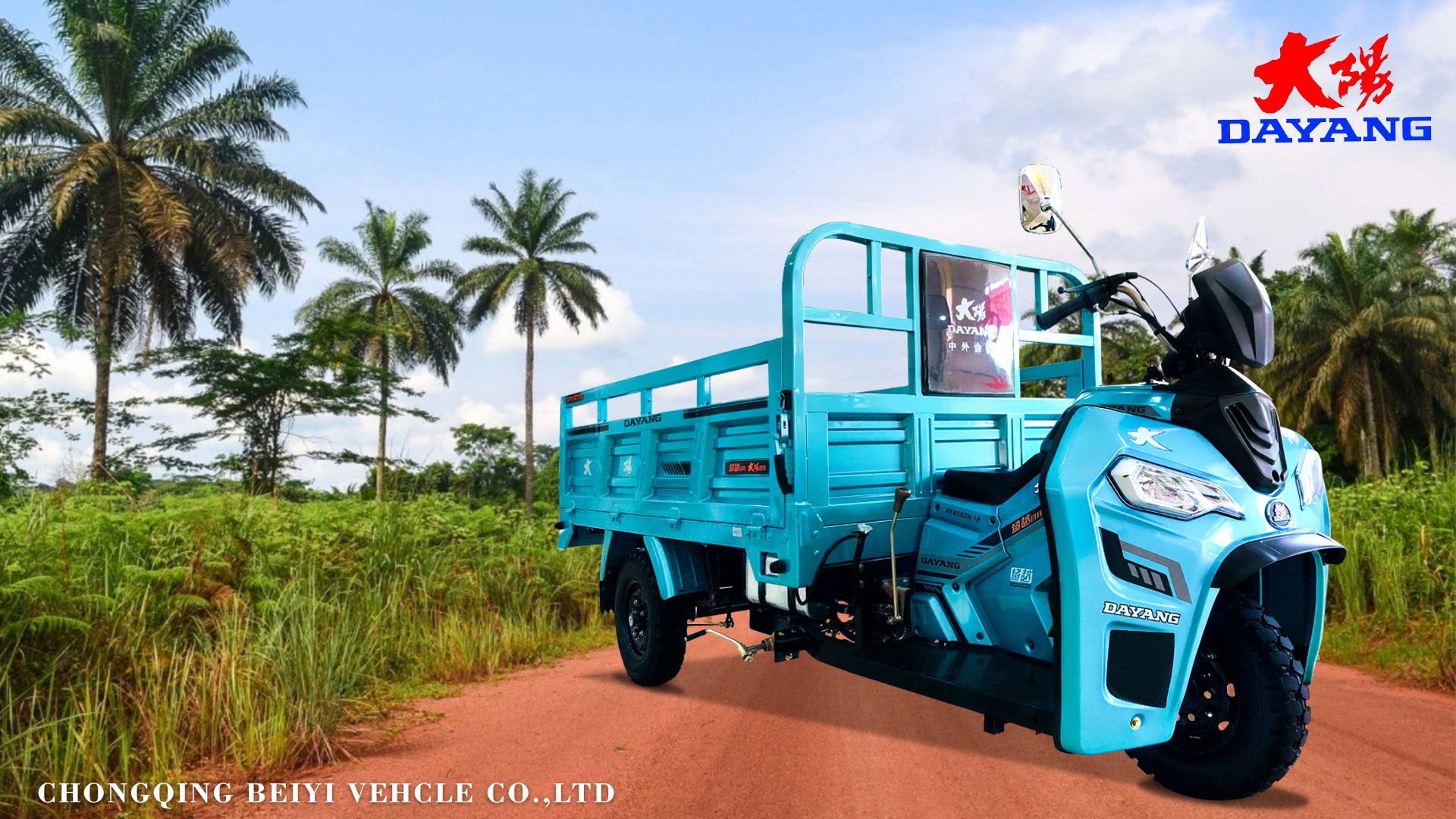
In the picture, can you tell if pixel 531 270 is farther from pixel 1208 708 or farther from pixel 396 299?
pixel 1208 708

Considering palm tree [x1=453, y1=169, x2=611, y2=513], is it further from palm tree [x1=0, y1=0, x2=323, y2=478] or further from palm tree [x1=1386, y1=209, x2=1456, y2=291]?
palm tree [x1=1386, y1=209, x2=1456, y2=291]

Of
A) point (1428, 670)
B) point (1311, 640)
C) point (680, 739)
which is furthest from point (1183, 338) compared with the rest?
point (1428, 670)

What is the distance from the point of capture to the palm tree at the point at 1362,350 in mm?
33531

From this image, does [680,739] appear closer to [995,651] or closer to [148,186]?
[995,651]

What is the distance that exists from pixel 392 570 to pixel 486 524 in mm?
2108

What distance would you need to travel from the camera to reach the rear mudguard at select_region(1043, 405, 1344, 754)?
3088 mm

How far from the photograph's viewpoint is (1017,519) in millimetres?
3814

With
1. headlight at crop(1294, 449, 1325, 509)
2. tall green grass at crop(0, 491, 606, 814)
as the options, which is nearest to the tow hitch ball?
tall green grass at crop(0, 491, 606, 814)

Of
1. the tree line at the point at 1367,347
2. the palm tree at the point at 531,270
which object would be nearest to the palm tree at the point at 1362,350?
the tree line at the point at 1367,347

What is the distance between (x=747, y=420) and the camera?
15.4ft

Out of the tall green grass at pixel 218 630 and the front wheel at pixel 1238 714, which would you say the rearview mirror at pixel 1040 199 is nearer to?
the front wheel at pixel 1238 714

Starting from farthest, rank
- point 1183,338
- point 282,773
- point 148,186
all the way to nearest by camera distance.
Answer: point 148,186 < point 282,773 < point 1183,338

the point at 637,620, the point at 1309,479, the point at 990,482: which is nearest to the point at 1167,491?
the point at 1309,479

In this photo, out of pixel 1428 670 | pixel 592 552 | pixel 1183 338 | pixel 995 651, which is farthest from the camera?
pixel 592 552
